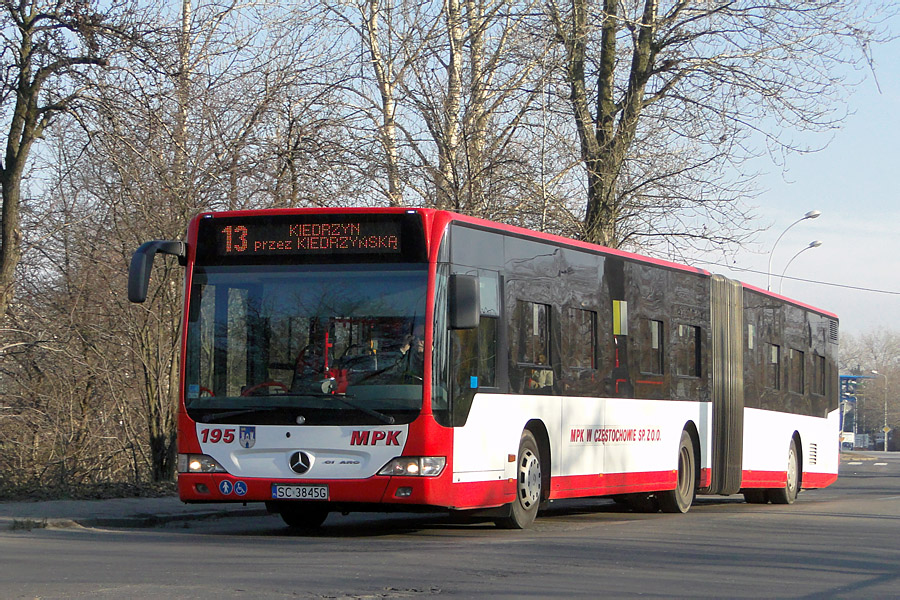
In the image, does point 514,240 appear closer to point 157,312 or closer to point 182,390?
point 182,390

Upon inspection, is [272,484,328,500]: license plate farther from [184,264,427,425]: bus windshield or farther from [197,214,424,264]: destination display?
[197,214,424,264]: destination display

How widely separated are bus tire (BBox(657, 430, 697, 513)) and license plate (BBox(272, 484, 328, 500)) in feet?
22.4

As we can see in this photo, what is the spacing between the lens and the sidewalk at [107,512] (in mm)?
12828

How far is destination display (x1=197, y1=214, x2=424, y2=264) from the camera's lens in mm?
11812

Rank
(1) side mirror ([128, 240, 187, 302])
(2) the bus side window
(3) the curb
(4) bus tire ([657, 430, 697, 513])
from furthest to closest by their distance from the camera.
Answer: (4) bus tire ([657, 430, 697, 513]) → (3) the curb → (2) the bus side window → (1) side mirror ([128, 240, 187, 302])

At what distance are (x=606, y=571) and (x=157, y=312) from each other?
409 inches

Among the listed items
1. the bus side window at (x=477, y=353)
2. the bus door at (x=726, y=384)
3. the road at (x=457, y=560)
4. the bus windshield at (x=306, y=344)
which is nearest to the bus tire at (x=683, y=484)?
the bus door at (x=726, y=384)

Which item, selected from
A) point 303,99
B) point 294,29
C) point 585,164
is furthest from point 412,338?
point 585,164

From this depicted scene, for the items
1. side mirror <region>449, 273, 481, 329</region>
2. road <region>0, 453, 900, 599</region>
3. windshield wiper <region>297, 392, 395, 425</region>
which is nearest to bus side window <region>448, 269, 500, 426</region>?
side mirror <region>449, 273, 481, 329</region>

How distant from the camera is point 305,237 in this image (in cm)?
Answer: 1203

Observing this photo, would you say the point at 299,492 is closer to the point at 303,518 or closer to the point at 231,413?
the point at 231,413

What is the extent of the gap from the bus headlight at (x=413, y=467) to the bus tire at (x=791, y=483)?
37.3 feet

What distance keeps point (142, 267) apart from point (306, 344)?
1.62 metres

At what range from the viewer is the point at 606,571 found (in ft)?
30.6
